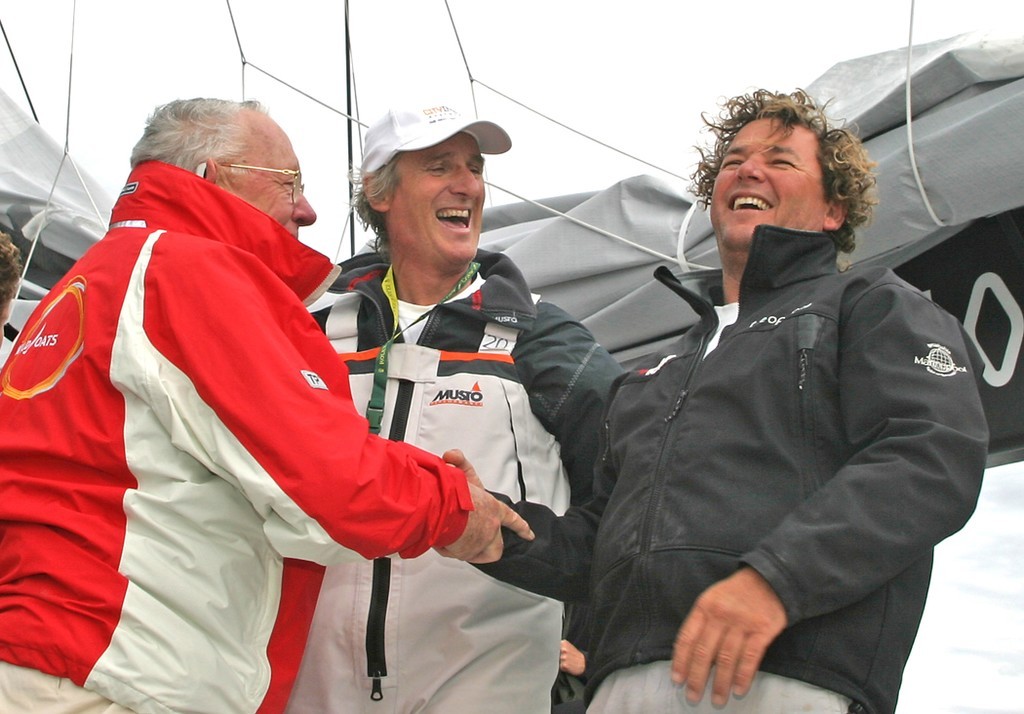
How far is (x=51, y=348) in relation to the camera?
1.69 metres

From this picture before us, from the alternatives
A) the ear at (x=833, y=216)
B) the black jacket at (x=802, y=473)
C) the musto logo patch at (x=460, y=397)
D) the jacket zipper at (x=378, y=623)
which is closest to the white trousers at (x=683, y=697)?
the black jacket at (x=802, y=473)

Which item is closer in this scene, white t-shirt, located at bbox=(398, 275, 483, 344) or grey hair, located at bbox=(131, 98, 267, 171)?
grey hair, located at bbox=(131, 98, 267, 171)

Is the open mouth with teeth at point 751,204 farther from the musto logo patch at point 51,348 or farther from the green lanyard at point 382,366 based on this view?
the musto logo patch at point 51,348

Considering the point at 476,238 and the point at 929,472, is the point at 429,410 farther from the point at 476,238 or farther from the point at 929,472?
the point at 929,472

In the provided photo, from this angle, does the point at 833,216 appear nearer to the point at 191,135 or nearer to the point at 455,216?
the point at 455,216

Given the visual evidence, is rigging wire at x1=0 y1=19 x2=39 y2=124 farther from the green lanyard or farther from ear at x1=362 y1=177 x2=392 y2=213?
the green lanyard

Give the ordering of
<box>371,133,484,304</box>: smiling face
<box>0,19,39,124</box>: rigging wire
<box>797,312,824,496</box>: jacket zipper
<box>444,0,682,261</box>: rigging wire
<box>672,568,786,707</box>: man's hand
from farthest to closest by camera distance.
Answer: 1. <box>0,19,39,124</box>: rigging wire
2. <box>444,0,682,261</box>: rigging wire
3. <box>371,133,484,304</box>: smiling face
4. <box>797,312,824,496</box>: jacket zipper
5. <box>672,568,786,707</box>: man's hand

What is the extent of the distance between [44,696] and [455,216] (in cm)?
122

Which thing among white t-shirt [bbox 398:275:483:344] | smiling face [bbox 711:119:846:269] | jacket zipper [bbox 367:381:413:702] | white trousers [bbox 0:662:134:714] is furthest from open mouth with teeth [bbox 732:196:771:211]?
white trousers [bbox 0:662:134:714]

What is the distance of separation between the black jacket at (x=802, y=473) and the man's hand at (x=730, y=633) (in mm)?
23

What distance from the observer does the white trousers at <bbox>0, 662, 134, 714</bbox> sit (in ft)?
4.86

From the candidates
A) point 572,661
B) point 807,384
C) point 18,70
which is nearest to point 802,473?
point 807,384

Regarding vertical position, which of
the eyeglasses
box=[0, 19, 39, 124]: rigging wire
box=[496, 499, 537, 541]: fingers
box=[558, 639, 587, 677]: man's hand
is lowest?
box=[558, 639, 587, 677]: man's hand

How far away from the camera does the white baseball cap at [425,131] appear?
7.80 ft
